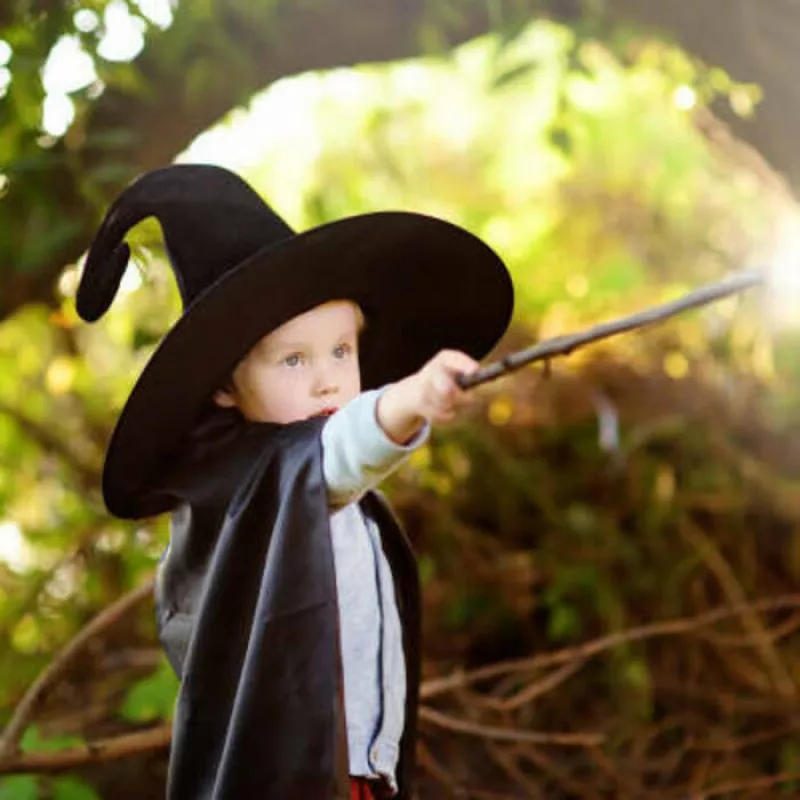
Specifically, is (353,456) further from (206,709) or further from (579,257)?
(579,257)

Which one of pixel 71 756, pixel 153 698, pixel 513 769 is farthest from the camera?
pixel 513 769

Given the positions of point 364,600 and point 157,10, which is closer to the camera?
point 364,600

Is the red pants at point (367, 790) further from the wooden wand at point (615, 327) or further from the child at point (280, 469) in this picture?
the wooden wand at point (615, 327)

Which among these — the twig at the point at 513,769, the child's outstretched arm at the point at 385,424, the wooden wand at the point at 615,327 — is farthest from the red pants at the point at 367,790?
the twig at the point at 513,769

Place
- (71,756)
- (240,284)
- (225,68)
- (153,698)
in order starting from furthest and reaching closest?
(225,68) < (153,698) < (71,756) < (240,284)

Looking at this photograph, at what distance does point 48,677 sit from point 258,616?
49cm

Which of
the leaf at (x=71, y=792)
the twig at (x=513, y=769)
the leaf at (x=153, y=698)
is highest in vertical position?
the leaf at (x=153, y=698)

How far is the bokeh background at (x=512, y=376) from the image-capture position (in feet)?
5.02

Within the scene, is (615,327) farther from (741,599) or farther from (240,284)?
(741,599)

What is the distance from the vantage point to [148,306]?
6.43ft

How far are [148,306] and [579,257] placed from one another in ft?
2.54

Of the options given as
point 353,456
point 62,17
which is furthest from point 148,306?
point 353,456

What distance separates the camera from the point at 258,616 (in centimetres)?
82

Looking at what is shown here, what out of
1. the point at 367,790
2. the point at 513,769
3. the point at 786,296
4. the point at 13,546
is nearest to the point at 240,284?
the point at 367,790
